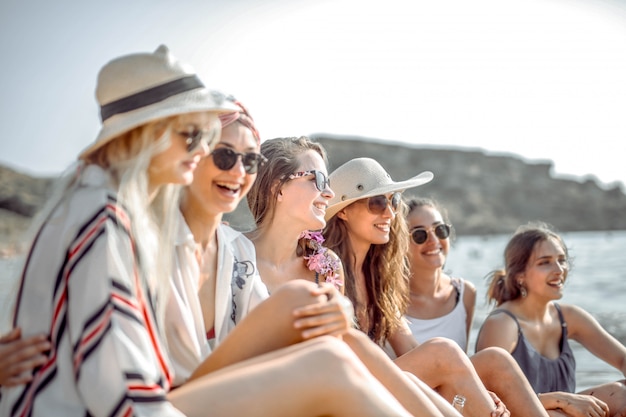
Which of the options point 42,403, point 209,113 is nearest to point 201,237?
point 209,113

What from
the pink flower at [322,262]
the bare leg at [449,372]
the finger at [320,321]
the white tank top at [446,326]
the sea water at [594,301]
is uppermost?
the finger at [320,321]

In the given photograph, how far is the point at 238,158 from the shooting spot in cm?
329

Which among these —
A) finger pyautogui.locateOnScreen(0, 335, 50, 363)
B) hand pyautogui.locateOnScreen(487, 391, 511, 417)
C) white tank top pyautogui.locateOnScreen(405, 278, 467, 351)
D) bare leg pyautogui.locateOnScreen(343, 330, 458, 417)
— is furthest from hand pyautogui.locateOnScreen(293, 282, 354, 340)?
white tank top pyautogui.locateOnScreen(405, 278, 467, 351)

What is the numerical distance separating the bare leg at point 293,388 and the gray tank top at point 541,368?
269 centimetres

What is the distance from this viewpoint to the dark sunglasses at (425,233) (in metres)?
5.71

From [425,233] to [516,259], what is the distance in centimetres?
65

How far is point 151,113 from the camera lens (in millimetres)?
2580

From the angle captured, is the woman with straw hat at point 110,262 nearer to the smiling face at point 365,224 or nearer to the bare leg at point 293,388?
the bare leg at point 293,388

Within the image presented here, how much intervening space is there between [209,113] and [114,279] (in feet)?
2.41

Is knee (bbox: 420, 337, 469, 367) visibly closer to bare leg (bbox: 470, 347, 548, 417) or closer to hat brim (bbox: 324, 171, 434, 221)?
bare leg (bbox: 470, 347, 548, 417)

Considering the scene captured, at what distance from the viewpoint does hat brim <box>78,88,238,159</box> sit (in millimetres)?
2551

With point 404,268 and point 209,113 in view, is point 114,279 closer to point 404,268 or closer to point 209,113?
point 209,113

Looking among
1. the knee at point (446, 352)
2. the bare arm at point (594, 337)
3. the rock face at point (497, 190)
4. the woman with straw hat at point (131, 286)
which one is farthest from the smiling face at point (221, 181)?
the rock face at point (497, 190)

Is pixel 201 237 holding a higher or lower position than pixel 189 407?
higher
